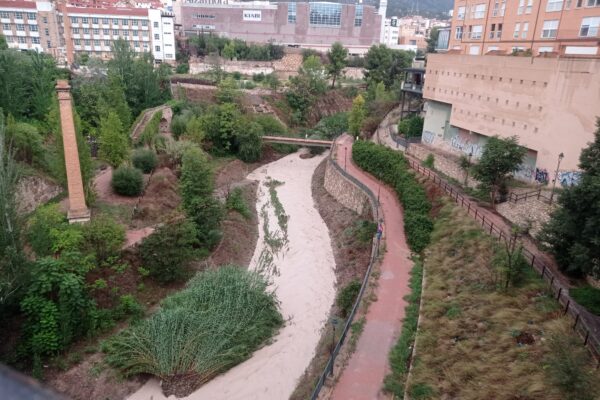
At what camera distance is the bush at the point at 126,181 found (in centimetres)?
2906

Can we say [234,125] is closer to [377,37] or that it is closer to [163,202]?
[163,202]

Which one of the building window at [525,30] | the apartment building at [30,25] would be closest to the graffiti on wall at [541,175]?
the building window at [525,30]

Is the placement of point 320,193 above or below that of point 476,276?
below

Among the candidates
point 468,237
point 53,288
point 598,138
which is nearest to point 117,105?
point 53,288

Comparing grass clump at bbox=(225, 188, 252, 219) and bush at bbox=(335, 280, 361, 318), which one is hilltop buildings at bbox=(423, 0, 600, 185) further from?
grass clump at bbox=(225, 188, 252, 219)

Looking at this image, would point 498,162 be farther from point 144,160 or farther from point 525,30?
point 144,160

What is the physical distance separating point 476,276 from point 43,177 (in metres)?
26.7

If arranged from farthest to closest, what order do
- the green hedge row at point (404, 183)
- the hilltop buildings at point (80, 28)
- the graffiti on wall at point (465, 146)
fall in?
1. the hilltop buildings at point (80, 28)
2. the graffiti on wall at point (465, 146)
3. the green hedge row at point (404, 183)

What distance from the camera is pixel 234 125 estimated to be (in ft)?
151

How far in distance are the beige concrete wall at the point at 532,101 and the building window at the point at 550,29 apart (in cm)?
503

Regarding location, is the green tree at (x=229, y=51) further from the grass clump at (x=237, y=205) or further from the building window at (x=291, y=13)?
the grass clump at (x=237, y=205)

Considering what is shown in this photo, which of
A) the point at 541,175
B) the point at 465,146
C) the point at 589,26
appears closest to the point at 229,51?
the point at 465,146

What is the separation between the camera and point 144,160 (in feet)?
111

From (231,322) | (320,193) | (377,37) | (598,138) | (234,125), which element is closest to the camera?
(598,138)
